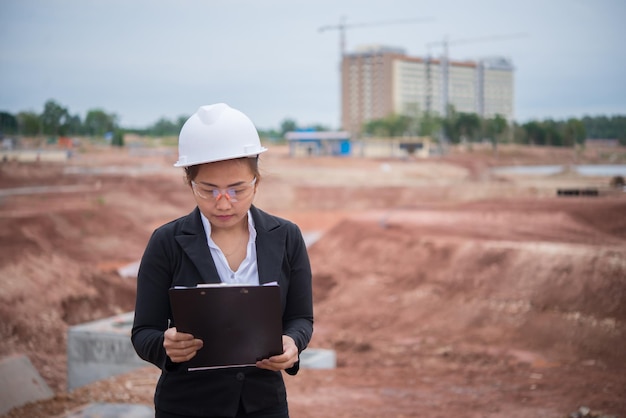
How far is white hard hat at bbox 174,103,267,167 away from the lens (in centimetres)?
228

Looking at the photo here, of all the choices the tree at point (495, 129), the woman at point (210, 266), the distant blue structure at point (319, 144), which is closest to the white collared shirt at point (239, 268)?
the woman at point (210, 266)

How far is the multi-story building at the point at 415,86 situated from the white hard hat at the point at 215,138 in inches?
1115

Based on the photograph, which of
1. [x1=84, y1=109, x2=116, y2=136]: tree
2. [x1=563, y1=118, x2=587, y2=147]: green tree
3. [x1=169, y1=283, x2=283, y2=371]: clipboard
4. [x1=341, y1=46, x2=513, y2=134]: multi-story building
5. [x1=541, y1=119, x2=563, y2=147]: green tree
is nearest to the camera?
[x1=169, y1=283, x2=283, y2=371]: clipboard

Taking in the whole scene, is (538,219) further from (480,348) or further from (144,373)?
(144,373)

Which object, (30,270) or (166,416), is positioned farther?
(30,270)

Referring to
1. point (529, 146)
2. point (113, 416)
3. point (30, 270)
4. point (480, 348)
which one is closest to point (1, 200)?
point (30, 270)

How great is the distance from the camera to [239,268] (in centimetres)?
236

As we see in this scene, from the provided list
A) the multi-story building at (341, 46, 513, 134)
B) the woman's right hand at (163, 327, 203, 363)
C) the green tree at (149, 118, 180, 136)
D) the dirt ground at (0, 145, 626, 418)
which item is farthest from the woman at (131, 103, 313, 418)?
the multi-story building at (341, 46, 513, 134)

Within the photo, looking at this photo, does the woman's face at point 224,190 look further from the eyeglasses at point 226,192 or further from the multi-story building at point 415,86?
the multi-story building at point 415,86

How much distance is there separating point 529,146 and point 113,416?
2064cm

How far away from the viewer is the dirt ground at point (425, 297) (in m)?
8.04

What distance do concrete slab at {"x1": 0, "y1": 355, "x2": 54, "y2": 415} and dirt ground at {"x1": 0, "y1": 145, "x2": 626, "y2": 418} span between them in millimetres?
144

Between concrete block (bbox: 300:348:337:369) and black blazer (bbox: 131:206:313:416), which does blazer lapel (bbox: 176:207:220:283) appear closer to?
black blazer (bbox: 131:206:313:416)

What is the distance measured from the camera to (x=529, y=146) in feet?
80.4
